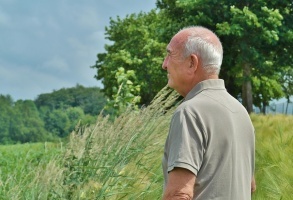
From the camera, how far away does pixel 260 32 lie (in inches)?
1056

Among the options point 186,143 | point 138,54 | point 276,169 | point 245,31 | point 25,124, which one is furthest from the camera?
point 138,54

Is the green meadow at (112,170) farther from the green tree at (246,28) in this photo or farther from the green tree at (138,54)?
the green tree at (138,54)

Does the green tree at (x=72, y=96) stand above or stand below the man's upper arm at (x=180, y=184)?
above

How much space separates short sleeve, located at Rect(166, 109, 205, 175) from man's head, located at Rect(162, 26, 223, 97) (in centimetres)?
17

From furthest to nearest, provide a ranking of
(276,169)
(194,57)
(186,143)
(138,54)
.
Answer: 1. (138,54)
2. (276,169)
3. (194,57)
4. (186,143)

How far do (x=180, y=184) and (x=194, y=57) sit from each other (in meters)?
0.47

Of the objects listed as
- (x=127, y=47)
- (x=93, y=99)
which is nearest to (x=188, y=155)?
(x=127, y=47)

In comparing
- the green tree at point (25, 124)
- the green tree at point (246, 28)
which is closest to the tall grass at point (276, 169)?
the green tree at point (25, 124)

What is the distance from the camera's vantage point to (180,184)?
199cm

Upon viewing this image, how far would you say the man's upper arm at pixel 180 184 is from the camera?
1.98 metres

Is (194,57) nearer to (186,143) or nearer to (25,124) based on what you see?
(186,143)

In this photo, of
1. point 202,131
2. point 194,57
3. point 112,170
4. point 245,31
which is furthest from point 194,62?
point 245,31

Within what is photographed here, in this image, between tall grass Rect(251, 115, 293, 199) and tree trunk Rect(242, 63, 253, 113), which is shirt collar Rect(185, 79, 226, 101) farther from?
tree trunk Rect(242, 63, 253, 113)

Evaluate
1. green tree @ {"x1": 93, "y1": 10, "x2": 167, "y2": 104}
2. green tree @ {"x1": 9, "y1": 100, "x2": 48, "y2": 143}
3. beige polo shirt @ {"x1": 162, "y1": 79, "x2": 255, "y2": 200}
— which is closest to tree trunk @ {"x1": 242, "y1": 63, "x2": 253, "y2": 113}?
green tree @ {"x1": 93, "y1": 10, "x2": 167, "y2": 104}
